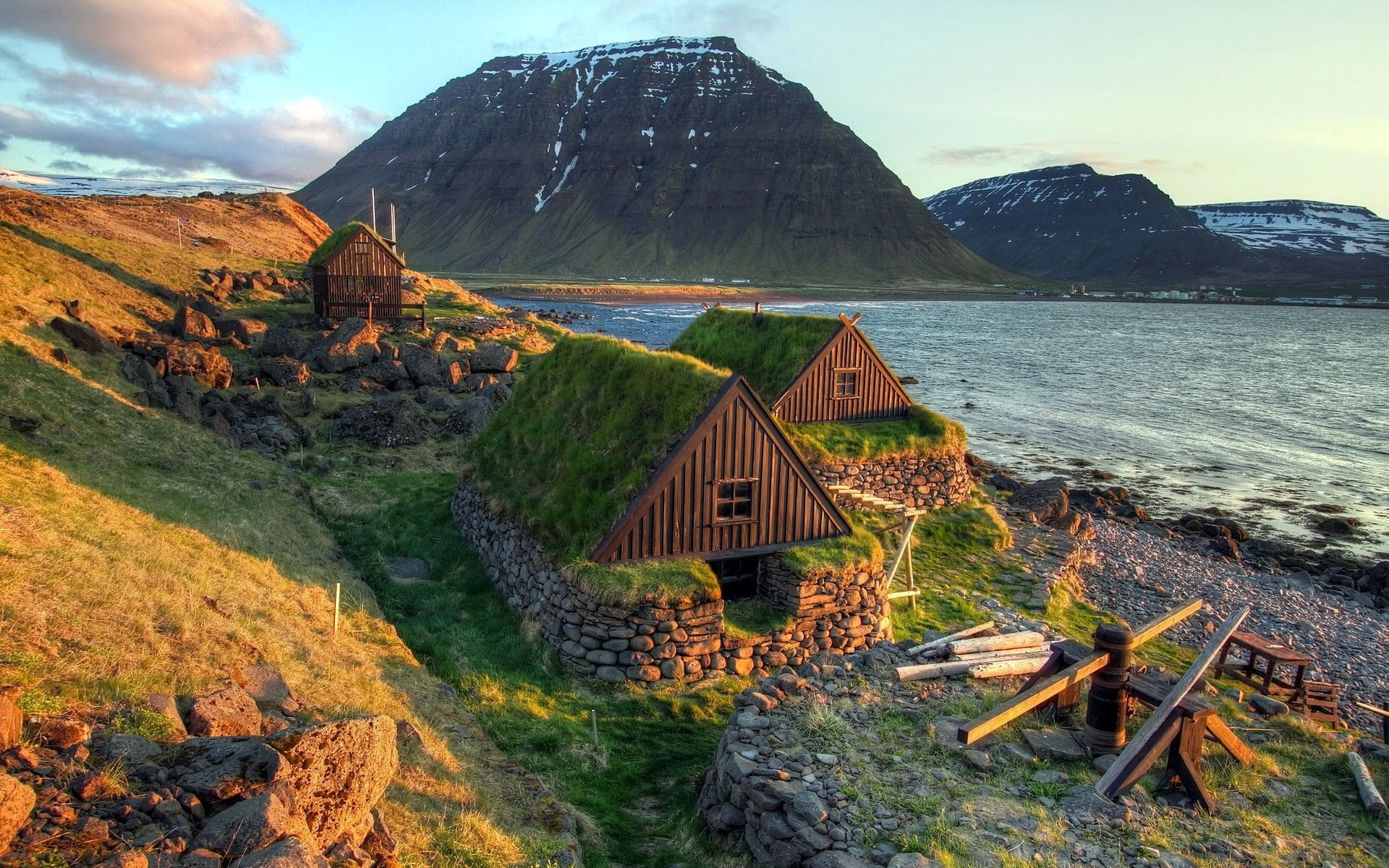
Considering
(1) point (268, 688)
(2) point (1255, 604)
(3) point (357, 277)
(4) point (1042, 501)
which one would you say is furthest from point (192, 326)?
(2) point (1255, 604)

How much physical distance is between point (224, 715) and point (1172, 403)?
8079 centimetres

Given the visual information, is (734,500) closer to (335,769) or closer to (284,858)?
(335,769)

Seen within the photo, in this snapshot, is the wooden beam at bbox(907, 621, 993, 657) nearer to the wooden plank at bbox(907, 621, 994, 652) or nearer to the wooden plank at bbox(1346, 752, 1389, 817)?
the wooden plank at bbox(907, 621, 994, 652)

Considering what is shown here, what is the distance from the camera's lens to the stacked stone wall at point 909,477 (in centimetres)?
2914

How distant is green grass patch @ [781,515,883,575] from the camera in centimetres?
1758

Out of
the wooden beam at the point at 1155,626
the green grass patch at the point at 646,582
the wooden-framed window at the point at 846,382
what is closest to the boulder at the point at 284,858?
the green grass patch at the point at 646,582

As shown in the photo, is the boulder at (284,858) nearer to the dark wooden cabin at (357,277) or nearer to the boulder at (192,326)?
the boulder at (192,326)

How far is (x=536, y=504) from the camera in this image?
19.4m

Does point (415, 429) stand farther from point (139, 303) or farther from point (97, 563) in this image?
point (97, 563)

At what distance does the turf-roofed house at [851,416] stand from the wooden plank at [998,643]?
1244 cm

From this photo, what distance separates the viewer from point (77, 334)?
27562 mm

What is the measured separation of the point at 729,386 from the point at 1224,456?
4984cm

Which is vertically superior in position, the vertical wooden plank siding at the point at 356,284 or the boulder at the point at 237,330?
the vertical wooden plank siding at the point at 356,284

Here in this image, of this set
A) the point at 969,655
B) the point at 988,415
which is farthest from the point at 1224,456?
the point at 969,655
